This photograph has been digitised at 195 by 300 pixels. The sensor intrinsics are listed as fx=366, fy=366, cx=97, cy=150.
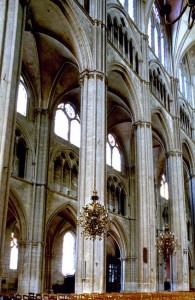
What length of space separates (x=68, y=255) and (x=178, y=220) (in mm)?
8612

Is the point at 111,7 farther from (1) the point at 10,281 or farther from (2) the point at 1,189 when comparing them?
(1) the point at 10,281

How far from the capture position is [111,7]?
2270 cm

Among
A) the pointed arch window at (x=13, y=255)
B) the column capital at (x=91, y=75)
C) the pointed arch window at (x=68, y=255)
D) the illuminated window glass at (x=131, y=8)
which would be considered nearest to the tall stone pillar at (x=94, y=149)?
the column capital at (x=91, y=75)

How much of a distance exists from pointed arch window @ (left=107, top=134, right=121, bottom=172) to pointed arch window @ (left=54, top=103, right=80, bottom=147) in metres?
4.60

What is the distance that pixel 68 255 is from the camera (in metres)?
27.6

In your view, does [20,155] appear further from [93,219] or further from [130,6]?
[130,6]

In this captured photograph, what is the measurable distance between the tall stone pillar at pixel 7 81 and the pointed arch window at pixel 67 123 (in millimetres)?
11700

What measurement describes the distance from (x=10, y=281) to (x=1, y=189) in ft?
49.8

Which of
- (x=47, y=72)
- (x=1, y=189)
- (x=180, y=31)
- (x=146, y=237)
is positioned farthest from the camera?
(x=180, y=31)

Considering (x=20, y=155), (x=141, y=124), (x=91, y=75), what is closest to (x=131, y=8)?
(x=141, y=124)

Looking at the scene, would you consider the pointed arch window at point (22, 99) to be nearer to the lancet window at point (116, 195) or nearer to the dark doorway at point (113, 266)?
the lancet window at point (116, 195)

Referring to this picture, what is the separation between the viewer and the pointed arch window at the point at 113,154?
98.0 feet

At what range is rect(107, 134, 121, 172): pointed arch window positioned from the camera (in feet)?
98.0

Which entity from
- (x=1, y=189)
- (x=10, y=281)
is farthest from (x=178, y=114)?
(x=1, y=189)
